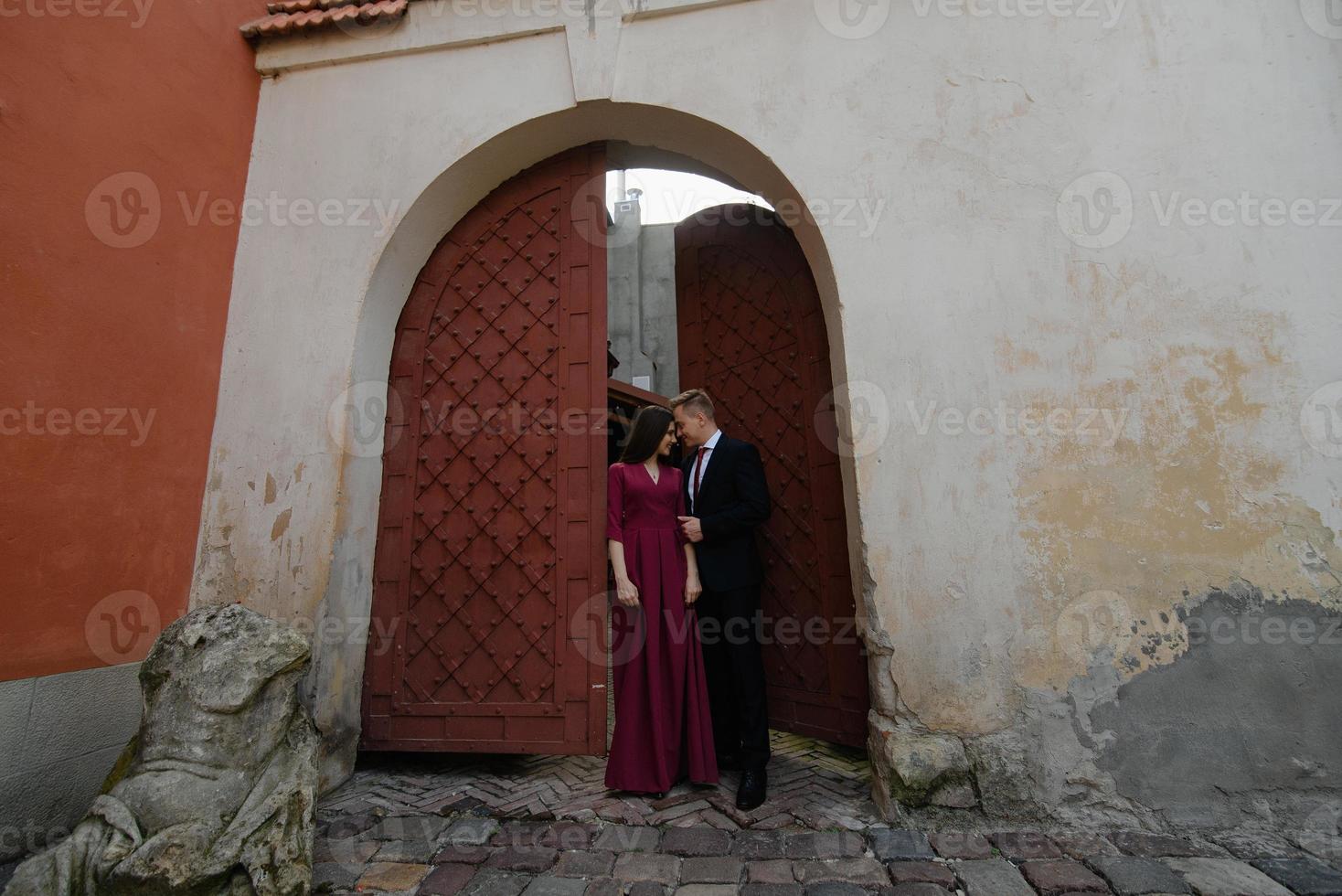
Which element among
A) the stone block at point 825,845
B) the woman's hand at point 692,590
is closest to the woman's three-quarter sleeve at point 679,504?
the woman's hand at point 692,590

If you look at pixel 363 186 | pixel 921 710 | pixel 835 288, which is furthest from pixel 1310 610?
pixel 363 186

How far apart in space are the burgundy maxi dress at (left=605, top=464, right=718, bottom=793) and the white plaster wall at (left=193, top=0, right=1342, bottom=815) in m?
0.95

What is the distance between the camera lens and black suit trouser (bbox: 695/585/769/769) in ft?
10.7

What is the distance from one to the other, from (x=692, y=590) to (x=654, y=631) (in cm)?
29

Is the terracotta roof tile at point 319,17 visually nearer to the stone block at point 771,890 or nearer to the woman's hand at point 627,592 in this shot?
the woman's hand at point 627,592

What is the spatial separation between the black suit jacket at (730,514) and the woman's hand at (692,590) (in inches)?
2.1

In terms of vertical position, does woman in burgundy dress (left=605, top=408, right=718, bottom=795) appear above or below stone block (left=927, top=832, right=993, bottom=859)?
above

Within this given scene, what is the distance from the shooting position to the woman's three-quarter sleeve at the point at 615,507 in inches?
136

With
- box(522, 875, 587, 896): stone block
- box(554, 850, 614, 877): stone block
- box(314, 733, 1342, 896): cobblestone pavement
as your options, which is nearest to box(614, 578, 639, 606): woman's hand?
box(314, 733, 1342, 896): cobblestone pavement

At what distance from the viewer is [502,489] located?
389 cm

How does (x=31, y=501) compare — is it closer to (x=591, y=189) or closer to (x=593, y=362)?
(x=593, y=362)

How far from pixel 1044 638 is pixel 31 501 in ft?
15.2

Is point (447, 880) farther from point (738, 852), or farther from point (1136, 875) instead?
point (1136, 875)

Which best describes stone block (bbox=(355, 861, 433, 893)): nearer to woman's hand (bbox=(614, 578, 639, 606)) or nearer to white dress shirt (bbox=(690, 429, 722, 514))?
woman's hand (bbox=(614, 578, 639, 606))
